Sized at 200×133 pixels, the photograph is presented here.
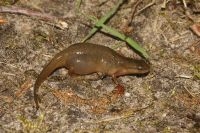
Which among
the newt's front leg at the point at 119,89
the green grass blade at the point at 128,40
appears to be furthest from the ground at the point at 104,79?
the green grass blade at the point at 128,40

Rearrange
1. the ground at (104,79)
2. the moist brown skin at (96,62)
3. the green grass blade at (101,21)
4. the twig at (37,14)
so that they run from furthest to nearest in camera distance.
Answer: the twig at (37,14) < the green grass blade at (101,21) < the moist brown skin at (96,62) < the ground at (104,79)

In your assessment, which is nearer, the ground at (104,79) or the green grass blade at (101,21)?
the ground at (104,79)

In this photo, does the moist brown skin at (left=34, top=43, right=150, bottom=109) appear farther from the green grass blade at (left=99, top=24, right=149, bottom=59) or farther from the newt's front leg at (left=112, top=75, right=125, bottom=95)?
the green grass blade at (left=99, top=24, right=149, bottom=59)

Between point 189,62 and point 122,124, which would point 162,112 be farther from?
point 189,62

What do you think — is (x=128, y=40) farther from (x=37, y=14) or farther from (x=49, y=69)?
(x=37, y=14)

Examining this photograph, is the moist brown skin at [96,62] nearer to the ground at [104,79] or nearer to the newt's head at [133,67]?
the newt's head at [133,67]
